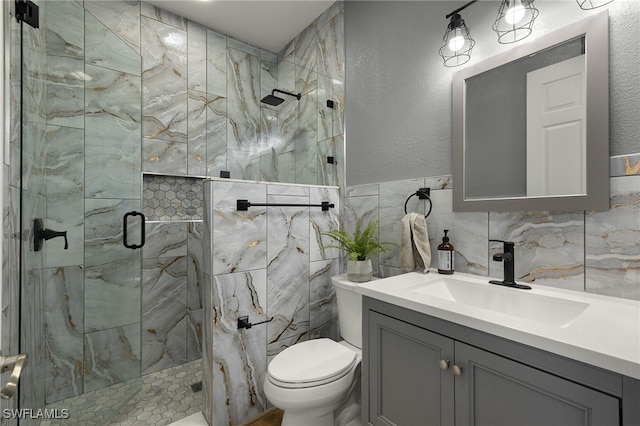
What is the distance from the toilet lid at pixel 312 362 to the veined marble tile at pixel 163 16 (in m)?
2.62

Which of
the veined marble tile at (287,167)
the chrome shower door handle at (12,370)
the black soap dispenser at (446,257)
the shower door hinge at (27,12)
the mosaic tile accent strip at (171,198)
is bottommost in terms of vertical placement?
the chrome shower door handle at (12,370)

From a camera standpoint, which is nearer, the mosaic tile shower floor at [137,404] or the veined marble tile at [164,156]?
the mosaic tile shower floor at [137,404]

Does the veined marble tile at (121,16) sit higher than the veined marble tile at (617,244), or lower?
higher

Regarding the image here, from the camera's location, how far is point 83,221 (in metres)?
1.52

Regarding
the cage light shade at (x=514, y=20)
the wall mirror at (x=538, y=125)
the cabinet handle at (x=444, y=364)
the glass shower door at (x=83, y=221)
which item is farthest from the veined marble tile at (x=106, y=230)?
the cage light shade at (x=514, y=20)

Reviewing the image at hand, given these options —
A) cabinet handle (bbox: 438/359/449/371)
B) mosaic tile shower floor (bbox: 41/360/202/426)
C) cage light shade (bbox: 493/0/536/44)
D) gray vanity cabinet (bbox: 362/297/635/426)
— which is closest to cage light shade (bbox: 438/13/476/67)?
cage light shade (bbox: 493/0/536/44)

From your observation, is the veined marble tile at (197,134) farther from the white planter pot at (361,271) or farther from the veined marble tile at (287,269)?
the white planter pot at (361,271)

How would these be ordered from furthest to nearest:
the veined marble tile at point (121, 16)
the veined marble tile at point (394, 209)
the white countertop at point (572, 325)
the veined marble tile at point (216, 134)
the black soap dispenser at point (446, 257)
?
the veined marble tile at point (216, 134), the veined marble tile at point (121, 16), the veined marble tile at point (394, 209), the black soap dispenser at point (446, 257), the white countertop at point (572, 325)

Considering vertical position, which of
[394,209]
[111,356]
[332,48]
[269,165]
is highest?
[332,48]

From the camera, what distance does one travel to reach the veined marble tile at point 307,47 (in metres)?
2.39

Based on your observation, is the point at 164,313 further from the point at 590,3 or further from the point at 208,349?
the point at 590,3

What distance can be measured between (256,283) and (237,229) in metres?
0.35

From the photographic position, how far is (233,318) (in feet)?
5.33

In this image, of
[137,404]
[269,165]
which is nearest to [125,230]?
[137,404]
